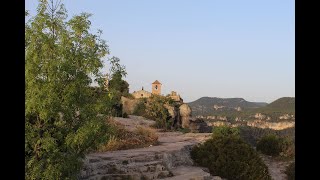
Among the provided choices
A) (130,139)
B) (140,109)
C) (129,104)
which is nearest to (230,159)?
(130,139)

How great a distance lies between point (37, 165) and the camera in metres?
8.37

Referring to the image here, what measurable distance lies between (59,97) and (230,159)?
393 inches

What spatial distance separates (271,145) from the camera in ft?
79.3

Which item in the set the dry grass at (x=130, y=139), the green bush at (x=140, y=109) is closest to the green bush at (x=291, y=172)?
the dry grass at (x=130, y=139)

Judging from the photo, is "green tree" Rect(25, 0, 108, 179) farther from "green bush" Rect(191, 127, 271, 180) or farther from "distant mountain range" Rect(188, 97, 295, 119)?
"distant mountain range" Rect(188, 97, 295, 119)

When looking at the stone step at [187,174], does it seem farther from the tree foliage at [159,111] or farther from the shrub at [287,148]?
the tree foliage at [159,111]

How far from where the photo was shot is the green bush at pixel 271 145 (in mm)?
23891

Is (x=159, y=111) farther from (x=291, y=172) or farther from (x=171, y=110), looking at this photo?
(x=291, y=172)

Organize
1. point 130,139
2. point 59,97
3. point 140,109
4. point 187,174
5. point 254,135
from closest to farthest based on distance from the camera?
point 59,97 → point 187,174 → point 130,139 → point 254,135 → point 140,109

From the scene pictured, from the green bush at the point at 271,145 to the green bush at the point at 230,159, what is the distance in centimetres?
636

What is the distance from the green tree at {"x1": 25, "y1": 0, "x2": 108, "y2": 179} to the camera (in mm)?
8289

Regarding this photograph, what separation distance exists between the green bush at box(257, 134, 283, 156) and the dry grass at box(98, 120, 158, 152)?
7579 millimetres

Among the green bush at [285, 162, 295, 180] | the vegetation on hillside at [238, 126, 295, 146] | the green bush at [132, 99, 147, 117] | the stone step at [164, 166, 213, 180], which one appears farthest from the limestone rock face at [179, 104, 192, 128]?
the stone step at [164, 166, 213, 180]
